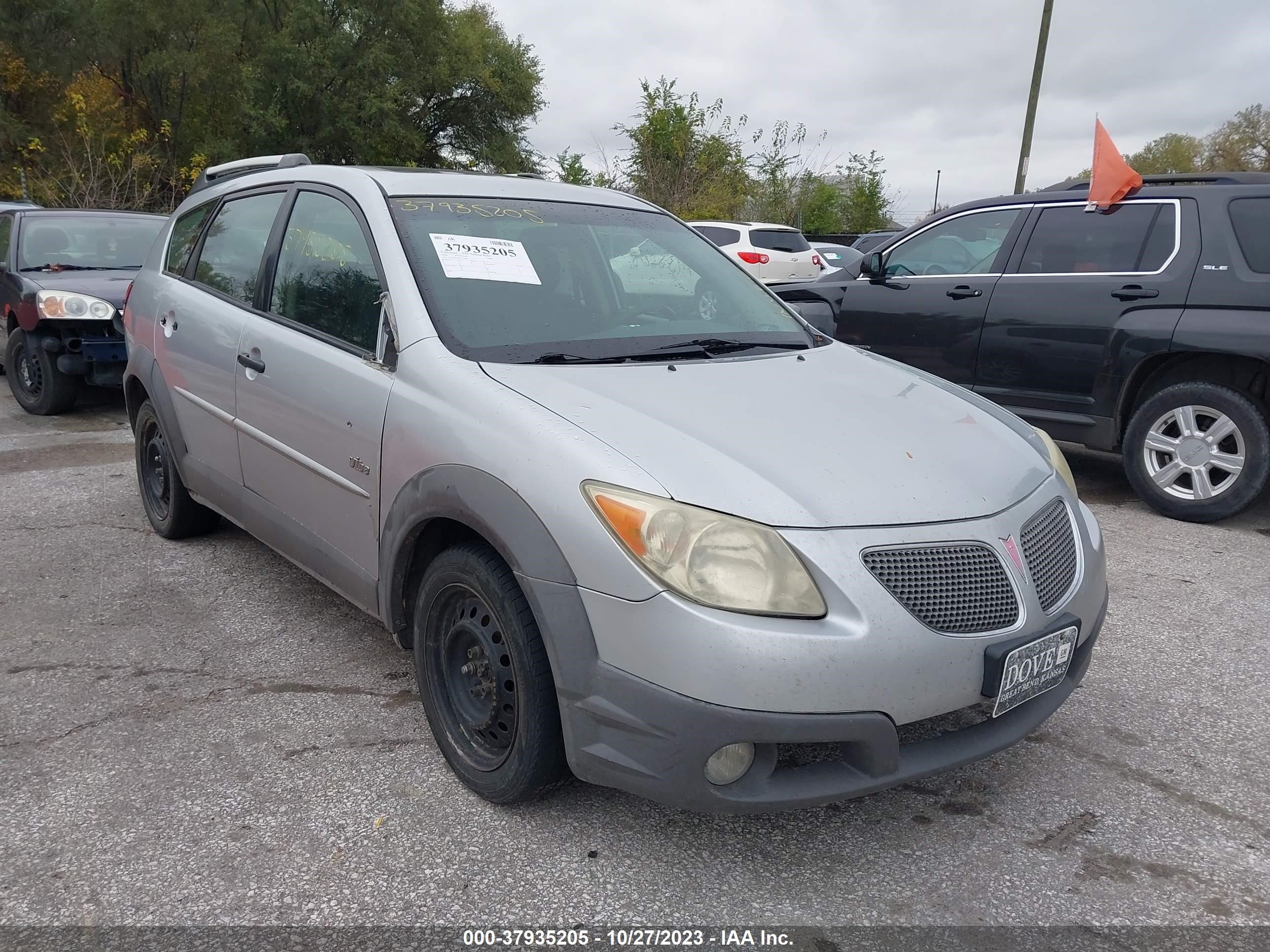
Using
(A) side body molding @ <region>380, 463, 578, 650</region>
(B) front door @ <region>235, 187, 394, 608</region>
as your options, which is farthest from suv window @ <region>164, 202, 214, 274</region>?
(A) side body molding @ <region>380, 463, 578, 650</region>

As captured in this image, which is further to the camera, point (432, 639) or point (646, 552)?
point (432, 639)

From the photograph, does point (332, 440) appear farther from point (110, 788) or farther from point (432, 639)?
point (110, 788)

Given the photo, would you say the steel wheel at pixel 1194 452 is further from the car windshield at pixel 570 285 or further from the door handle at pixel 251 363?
the door handle at pixel 251 363

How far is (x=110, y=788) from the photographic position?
2.72m

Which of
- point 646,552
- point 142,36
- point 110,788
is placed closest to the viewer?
point 646,552

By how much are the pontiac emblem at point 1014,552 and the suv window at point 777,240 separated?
47.3 feet

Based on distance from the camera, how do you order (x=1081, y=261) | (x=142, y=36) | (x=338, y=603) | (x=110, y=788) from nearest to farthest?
(x=110, y=788) < (x=338, y=603) < (x=1081, y=261) < (x=142, y=36)

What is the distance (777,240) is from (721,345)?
1418 centimetres

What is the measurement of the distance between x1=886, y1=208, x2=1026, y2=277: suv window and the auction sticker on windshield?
4034 mm

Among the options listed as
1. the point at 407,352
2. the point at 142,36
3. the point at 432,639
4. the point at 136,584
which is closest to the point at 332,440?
the point at 407,352

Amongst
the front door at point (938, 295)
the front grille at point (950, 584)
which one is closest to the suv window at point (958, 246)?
the front door at point (938, 295)

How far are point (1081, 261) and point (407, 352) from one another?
4571 mm

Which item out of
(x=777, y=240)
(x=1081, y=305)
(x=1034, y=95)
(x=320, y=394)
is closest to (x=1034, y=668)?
(x=320, y=394)

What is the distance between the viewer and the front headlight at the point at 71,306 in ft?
24.4
